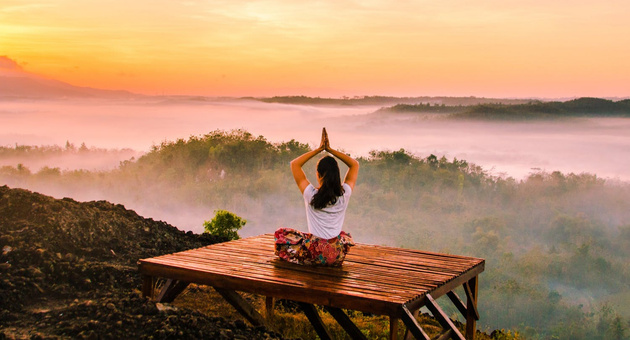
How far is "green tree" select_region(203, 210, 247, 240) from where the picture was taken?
30.3 feet

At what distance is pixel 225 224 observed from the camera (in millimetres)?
9258

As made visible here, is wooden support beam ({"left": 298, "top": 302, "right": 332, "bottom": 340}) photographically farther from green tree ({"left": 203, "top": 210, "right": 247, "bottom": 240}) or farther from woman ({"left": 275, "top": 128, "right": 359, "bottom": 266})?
green tree ({"left": 203, "top": 210, "right": 247, "bottom": 240})

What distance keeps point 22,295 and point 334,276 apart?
2635 mm

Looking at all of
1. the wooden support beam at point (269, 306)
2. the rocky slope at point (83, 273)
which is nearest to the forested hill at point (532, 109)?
the rocky slope at point (83, 273)

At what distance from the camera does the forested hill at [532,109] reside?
1303 centimetres

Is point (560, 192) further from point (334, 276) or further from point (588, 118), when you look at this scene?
point (334, 276)

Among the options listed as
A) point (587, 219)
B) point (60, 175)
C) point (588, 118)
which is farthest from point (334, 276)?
point (60, 175)

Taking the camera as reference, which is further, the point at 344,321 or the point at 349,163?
the point at 349,163

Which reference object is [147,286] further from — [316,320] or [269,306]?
[269,306]

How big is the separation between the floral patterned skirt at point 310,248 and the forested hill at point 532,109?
9018mm

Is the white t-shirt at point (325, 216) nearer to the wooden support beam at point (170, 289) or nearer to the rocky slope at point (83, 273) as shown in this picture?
the rocky slope at point (83, 273)

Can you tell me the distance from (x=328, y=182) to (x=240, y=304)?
48.8 inches

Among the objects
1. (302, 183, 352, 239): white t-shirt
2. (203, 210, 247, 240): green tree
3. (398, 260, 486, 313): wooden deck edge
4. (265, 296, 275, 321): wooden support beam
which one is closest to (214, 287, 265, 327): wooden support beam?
(302, 183, 352, 239): white t-shirt

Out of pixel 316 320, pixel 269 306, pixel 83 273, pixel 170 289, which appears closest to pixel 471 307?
pixel 316 320
